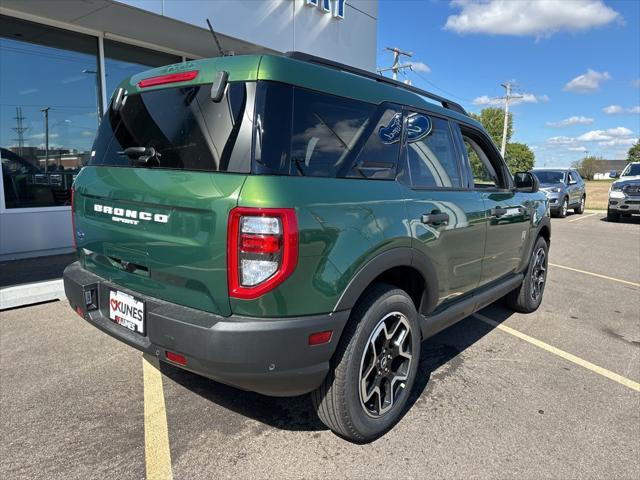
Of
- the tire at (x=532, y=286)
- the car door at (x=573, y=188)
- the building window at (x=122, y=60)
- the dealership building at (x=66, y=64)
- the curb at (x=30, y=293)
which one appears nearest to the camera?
the curb at (x=30, y=293)

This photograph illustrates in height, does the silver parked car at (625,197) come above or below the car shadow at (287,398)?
above

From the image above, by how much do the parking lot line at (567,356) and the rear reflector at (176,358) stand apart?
323 centimetres

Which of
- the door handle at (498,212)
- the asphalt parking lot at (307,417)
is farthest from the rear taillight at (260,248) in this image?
the door handle at (498,212)

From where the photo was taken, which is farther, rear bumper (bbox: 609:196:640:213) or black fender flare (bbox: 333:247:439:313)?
rear bumper (bbox: 609:196:640:213)

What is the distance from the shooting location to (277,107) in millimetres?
2088

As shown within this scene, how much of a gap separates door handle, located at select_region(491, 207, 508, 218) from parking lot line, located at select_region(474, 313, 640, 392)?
128 cm

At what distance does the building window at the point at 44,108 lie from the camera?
673 cm

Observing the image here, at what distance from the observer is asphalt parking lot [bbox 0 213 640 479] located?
7.68ft

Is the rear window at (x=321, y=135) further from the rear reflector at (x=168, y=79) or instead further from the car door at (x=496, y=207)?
the car door at (x=496, y=207)

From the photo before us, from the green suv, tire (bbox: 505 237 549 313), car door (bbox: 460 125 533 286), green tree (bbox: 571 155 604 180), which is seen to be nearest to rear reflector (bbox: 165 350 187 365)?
the green suv

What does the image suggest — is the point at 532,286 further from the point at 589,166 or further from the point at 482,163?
the point at 589,166

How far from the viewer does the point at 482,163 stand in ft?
13.1

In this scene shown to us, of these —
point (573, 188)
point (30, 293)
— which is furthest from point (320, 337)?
point (573, 188)

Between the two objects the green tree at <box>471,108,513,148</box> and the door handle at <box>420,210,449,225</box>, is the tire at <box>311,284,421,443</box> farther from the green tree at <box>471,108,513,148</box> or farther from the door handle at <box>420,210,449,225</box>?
the green tree at <box>471,108,513,148</box>
